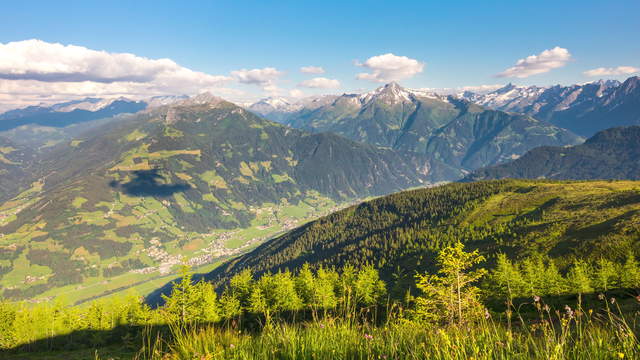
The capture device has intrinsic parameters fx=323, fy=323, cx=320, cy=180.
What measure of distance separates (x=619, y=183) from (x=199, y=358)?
26102cm

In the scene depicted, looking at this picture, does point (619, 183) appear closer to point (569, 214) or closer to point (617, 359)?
point (569, 214)

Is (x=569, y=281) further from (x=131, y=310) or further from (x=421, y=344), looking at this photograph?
(x=131, y=310)

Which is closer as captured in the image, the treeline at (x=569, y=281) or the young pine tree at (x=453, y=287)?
the young pine tree at (x=453, y=287)

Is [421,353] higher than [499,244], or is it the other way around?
[421,353]

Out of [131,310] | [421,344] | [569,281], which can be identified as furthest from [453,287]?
[131,310]

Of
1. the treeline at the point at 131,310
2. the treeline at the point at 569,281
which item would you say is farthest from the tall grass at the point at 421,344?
the treeline at the point at 569,281

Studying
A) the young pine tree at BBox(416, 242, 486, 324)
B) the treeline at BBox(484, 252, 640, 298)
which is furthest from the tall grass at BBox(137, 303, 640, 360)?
the treeline at BBox(484, 252, 640, 298)

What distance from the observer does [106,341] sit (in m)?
58.4

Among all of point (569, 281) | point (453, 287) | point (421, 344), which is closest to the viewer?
point (421, 344)

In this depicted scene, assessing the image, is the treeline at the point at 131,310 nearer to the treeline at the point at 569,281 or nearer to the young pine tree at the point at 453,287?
the treeline at the point at 569,281

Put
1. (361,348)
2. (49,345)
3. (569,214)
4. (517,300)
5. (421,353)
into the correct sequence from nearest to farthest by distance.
Answer: (421,353) < (361,348) < (49,345) < (517,300) < (569,214)

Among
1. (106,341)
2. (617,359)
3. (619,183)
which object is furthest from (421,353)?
(619,183)

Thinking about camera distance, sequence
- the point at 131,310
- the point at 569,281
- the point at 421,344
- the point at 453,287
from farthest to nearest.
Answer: the point at 131,310, the point at 569,281, the point at 453,287, the point at 421,344

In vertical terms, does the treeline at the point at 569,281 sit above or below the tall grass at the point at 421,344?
below
